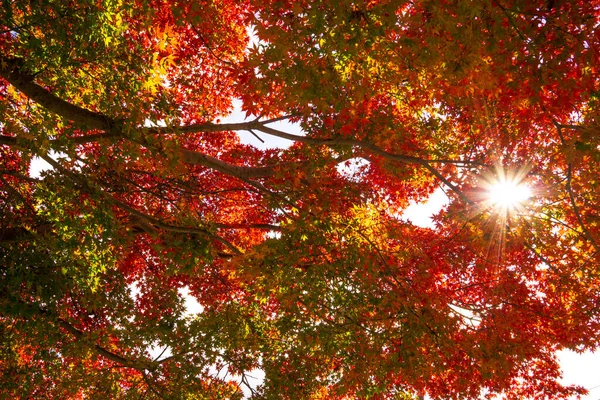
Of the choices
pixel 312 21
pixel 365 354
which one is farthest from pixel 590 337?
pixel 312 21

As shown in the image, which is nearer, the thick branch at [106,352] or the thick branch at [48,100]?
the thick branch at [48,100]

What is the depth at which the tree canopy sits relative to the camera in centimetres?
409

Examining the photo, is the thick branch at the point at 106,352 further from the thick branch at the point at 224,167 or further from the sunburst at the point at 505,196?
the sunburst at the point at 505,196

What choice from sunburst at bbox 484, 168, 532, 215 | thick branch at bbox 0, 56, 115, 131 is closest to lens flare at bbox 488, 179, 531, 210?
sunburst at bbox 484, 168, 532, 215

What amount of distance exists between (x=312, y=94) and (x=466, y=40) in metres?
1.58

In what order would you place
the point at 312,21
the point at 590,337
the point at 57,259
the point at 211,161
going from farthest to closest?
the point at 590,337 → the point at 211,161 → the point at 57,259 → the point at 312,21

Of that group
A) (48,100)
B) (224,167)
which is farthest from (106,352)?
(48,100)

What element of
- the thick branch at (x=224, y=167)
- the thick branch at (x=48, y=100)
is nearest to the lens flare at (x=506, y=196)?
the thick branch at (x=224, y=167)

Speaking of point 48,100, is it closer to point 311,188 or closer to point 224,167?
point 224,167

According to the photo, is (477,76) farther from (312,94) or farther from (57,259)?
(57,259)

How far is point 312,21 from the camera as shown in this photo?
3623 millimetres

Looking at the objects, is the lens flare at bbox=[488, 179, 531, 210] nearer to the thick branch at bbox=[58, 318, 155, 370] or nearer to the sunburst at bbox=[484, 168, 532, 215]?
the sunburst at bbox=[484, 168, 532, 215]

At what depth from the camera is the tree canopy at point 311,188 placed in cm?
409

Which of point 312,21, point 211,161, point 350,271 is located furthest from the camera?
point 211,161
